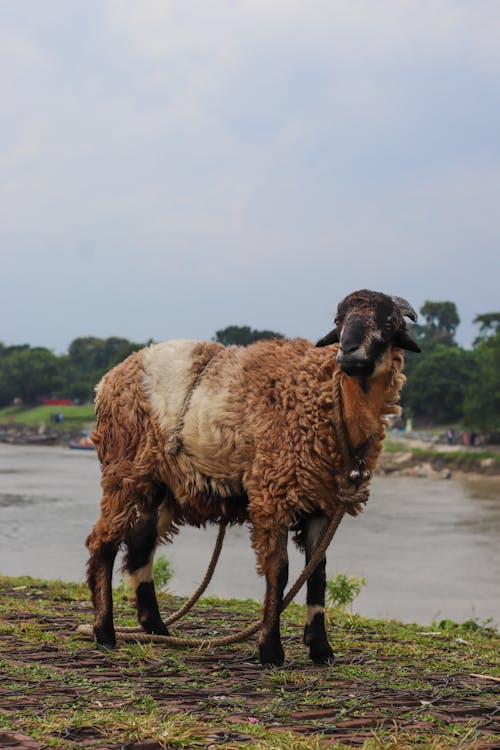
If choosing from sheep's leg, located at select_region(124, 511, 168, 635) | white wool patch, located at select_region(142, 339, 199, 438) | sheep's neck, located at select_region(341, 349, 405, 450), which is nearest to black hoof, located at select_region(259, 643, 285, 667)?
sheep's leg, located at select_region(124, 511, 168, 635)

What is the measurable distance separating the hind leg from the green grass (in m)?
78.5

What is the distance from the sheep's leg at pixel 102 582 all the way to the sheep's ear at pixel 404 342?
2.58m

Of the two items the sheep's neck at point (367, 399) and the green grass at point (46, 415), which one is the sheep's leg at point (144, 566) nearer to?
the sheep's neck at point (367, 399)

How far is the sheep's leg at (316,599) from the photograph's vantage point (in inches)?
239

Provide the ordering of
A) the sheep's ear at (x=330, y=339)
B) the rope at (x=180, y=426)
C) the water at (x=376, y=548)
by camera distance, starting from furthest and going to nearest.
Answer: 1. the water at (x=376, y=548)
2. the rope at (x=180, y=426)
3. the sheep's ear at (x=330, y=339)

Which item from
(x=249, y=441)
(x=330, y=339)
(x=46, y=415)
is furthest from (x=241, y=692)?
(x=46, y=415)

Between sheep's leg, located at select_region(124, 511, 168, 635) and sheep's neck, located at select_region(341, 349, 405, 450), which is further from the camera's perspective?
sheep's leg, located at select_region(124, 511, 168, 635)

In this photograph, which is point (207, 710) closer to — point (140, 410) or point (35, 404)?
point (140, 410)

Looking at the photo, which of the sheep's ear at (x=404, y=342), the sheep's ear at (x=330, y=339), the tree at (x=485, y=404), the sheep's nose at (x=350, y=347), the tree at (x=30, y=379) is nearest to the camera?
the sheep's nose at (x=350, y=347)

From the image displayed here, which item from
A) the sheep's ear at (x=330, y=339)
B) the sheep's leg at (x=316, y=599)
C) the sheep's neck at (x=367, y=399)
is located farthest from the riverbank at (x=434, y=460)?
the sheep's ear at (x=330, y=339)

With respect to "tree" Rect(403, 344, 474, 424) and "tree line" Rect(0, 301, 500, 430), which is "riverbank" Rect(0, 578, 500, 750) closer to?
"tree line" Rect(0, 301, 500, 430)

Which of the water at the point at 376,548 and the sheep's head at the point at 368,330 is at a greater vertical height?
the sheep's head at the point at 368,330

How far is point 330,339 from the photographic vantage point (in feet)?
19.3

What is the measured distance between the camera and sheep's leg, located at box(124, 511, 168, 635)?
6.70 m
